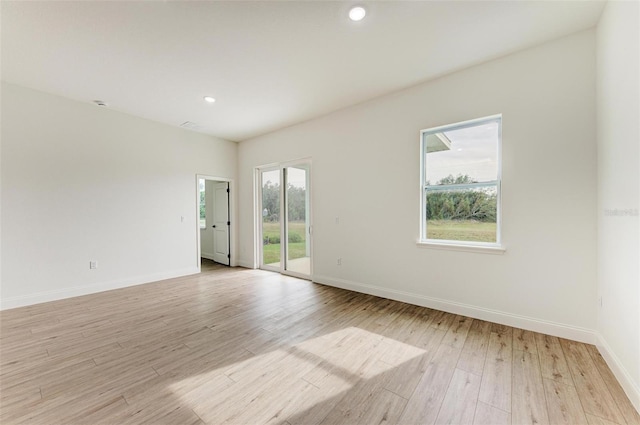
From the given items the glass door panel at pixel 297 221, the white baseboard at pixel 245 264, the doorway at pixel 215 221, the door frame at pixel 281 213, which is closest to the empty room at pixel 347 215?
the door frame at pixel 281 213

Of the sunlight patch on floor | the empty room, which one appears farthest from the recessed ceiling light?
the sunlight patch on floor

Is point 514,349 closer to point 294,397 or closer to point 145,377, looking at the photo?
point 294,397

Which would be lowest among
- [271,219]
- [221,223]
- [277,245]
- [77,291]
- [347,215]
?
[77,291]

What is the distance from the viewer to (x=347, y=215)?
423 centimetres

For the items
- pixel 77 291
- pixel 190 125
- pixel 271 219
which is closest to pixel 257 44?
pixel 190 125

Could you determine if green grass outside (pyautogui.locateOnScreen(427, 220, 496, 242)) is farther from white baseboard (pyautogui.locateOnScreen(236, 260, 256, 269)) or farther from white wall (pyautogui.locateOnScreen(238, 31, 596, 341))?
white baseboard (pyautogui.locateOnScreen(236, 260, 256, 269))

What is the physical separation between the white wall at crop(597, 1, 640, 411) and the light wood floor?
0.30 m

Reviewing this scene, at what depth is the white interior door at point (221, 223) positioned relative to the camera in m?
6.34

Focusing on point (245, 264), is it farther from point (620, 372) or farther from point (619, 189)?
point (619, 189)

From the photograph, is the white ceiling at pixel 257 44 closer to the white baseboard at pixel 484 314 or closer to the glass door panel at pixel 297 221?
Result: the glass door panel at pixel 297 221

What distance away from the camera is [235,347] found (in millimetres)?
2447

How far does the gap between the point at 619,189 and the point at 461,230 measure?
1419 mm

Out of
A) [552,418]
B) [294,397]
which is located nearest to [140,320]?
[294,397]

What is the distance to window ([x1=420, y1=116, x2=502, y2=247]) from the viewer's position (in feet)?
9.84
